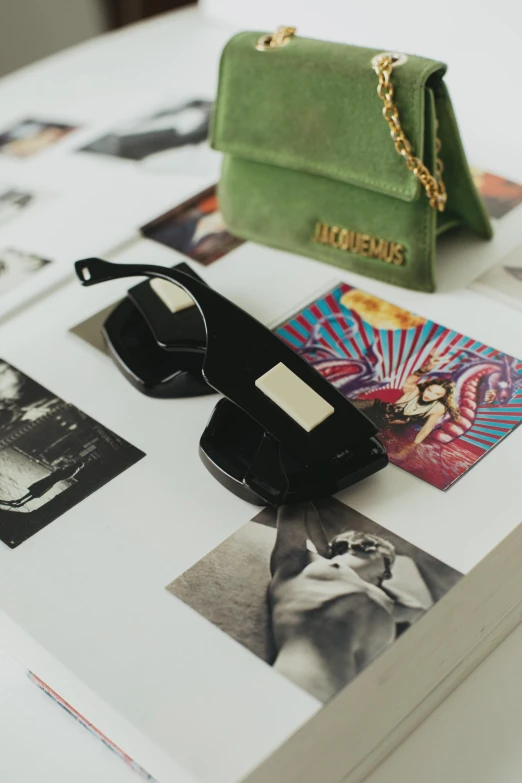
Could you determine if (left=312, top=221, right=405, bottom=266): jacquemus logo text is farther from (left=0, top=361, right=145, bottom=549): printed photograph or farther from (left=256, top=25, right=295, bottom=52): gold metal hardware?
(left=0, top=361, right=145, bottom=549): printed photograph

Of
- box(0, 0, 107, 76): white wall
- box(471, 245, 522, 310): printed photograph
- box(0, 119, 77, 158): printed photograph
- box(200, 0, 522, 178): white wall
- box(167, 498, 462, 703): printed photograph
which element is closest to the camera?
box(167, 498, 462, 703): printed photograph

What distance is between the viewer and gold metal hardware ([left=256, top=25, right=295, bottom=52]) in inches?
30.8

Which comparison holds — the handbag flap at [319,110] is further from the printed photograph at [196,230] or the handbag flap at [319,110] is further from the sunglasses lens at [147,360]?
the sunglasses lens at [147,360]

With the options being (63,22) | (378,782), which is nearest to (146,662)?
(378,782)

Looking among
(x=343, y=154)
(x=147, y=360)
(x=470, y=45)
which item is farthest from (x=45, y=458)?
(x=470, y=45)

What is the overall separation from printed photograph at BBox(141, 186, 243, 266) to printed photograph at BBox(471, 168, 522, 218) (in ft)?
0.86

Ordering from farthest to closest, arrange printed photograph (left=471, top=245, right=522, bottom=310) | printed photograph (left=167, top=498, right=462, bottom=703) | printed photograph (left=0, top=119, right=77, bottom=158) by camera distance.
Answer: printed photograph (left=0, top=119, right=77, bottom=158) → printed photograph (left=471, top=245, right=522, bottom=310) → printed photograph (left=167, top=498, right=462, bottom=703)

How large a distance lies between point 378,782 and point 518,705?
11 centimetres

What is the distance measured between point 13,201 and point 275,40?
0.37 meters

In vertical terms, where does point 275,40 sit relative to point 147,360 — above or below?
above

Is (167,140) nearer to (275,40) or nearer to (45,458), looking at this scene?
(275,40)

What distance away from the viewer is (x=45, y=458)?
0.66 meters

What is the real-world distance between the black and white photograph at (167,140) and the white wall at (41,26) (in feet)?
2.75

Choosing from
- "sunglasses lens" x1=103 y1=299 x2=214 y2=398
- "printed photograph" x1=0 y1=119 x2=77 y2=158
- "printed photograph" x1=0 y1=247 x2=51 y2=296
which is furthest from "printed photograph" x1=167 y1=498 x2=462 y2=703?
"printed photograph" x1=0 y1=119 x2=77 y2=158
